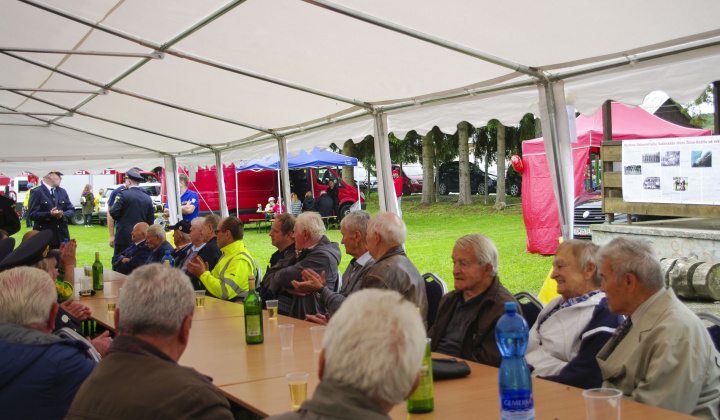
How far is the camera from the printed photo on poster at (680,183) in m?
7.66

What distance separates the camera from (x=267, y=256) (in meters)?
13.6

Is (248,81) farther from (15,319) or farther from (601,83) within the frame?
(15,319)

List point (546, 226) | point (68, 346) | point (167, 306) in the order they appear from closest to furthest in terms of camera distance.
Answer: point (167, 306) < point (68, 346) < point (546, 226)

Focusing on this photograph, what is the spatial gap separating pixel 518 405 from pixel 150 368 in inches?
41.6

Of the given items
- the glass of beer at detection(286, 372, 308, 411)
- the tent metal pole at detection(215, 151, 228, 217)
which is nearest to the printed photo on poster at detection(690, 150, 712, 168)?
the tent metal pole at detection(215, 151, 228, 217)

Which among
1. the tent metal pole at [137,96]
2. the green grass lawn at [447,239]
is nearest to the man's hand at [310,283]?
the tent metal pole at [137,96]

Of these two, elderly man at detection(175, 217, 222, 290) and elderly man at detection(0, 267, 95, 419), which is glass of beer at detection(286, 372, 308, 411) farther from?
elderly man at detection(175, 217, 222, 290)

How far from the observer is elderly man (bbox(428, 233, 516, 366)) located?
325 centimetres

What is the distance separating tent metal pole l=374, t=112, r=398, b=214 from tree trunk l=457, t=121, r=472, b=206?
46.5ft

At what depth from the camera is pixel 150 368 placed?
6.01ft

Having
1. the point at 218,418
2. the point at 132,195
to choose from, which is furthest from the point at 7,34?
the point at 218,418

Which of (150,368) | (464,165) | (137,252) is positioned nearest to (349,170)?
(464,165)

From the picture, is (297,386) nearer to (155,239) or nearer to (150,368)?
(150,368)

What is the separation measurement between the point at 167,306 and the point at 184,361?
1303 mm
